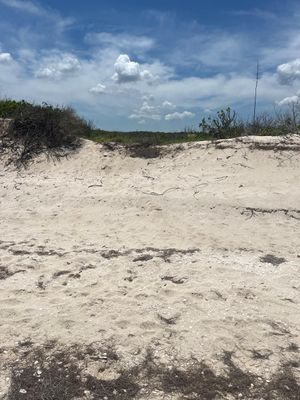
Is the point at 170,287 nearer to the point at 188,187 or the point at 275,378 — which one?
the point at 275,378

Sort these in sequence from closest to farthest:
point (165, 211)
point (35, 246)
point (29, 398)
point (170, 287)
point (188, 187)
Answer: point (29, 398), point (170, 287), point (35, 246), point (165, 211), point (188, 187)

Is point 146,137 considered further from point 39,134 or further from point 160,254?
point 160,254

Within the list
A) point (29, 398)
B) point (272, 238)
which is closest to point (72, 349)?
point (29, 398)

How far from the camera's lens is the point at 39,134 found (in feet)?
42.3

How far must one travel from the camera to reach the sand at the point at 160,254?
4.96 meters

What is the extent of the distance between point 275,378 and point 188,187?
620cm

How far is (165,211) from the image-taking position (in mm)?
9336

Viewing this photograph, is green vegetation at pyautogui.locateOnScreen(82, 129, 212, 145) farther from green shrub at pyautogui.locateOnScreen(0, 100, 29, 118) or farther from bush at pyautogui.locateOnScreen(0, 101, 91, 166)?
green shrub at pyautogui.locateOnScreen(0, 100, 29, 118)

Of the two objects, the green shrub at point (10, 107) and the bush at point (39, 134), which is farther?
the green shrub at point (10, 107)

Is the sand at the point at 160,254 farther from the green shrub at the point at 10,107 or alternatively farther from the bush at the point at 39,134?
the green shrub at the point at 10,107

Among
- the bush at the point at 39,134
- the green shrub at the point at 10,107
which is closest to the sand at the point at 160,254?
the bush at the point at 39,134

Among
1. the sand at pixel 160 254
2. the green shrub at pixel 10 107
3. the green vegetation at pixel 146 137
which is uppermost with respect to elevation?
the green shrub at pixel 10 107

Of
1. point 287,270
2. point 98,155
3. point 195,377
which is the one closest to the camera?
point 195,377

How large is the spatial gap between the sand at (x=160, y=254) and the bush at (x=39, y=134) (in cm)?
57
